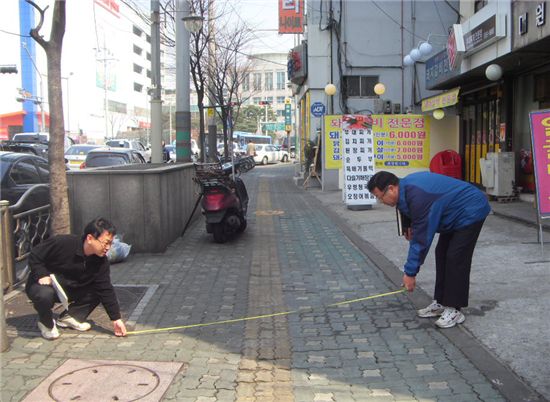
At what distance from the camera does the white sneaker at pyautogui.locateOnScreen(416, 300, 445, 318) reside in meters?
5.00

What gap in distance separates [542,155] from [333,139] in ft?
34.9

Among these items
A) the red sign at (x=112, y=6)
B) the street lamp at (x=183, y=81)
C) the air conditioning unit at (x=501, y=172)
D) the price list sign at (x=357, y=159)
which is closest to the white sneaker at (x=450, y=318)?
the price list sign at (x=357, y=159)

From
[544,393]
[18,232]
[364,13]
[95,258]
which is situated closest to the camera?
[544,393]

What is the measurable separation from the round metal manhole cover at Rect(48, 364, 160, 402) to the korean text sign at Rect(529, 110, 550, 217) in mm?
5310

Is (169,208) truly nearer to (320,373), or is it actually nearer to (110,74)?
(320,373)

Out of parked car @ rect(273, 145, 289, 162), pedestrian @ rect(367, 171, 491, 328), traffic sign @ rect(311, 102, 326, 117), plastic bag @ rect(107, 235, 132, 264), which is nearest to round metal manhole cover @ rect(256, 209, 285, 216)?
plastic bag @ rect(107, 235, 132, 264)

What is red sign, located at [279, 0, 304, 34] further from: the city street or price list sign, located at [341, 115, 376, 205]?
the city street

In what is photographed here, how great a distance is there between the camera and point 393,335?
462 centimetres

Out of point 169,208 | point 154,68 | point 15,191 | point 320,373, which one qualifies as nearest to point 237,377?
point 320,373

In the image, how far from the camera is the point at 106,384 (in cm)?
369

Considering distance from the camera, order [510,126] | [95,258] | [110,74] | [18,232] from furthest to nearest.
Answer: [110,74], [510,126], [18,232], [95,258]

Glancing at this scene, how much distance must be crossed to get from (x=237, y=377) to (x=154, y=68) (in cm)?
1068

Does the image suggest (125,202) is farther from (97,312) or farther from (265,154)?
(265,154)

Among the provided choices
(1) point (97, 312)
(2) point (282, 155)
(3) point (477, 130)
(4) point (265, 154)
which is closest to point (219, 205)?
(1) point (97, 312)
